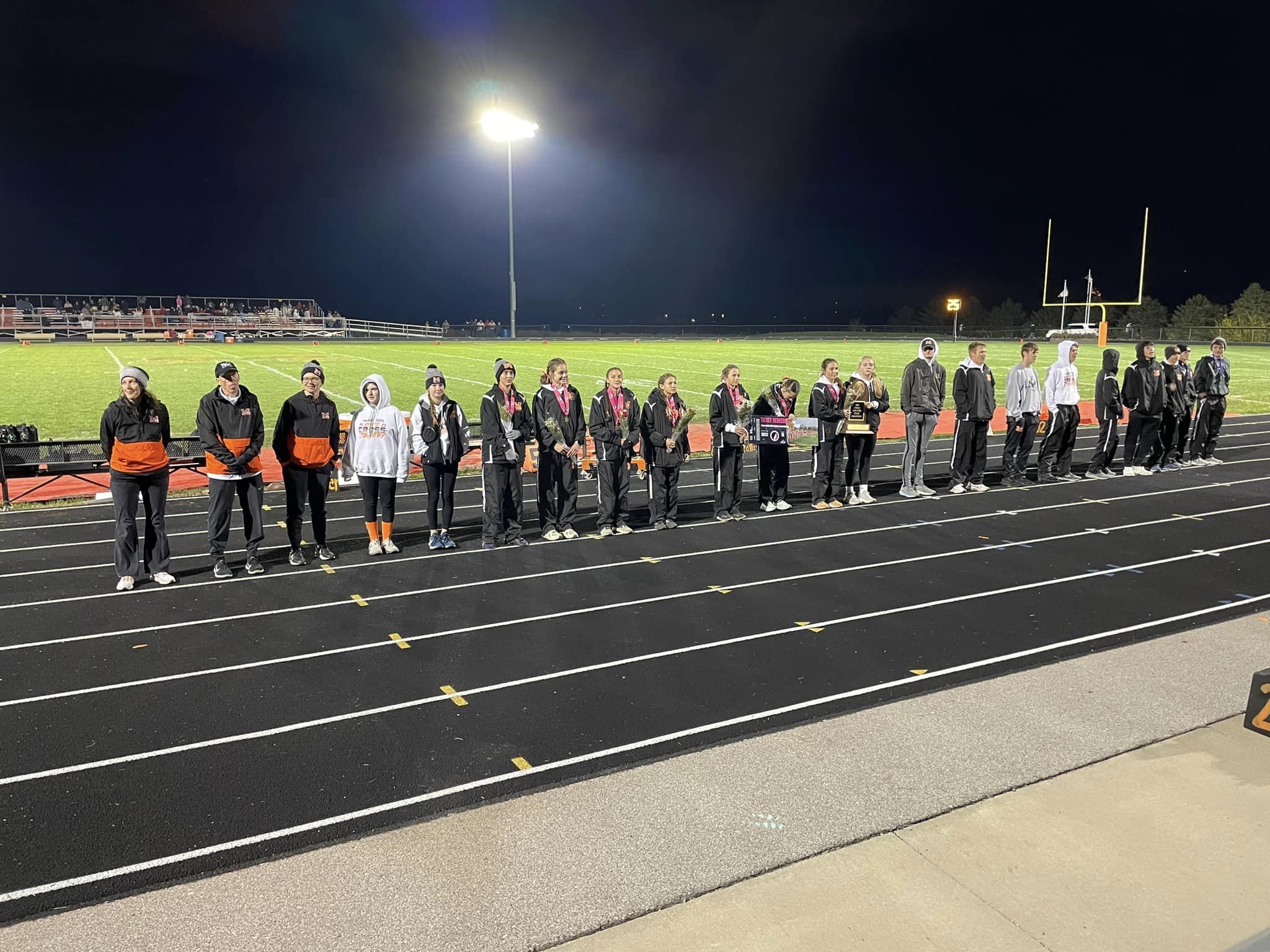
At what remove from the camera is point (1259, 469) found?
1435cm

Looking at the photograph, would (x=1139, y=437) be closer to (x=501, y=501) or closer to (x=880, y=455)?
(x=880, y=455)

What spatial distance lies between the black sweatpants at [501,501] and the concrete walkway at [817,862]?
5.18 metres

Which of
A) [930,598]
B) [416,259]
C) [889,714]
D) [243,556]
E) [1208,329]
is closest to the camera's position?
[889,714]

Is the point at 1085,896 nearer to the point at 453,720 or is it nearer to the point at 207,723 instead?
the point at 453,720

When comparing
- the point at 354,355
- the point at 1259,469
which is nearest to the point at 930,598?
the point at 1259,469

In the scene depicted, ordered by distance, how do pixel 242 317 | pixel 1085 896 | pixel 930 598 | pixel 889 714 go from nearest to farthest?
1. pixel 1085 896
2. pixel 889 714
3. pixel 930 598
4. pixel 242 317

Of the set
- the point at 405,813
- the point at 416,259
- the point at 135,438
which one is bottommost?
the point at 405,813

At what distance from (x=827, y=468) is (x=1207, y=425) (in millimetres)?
8213

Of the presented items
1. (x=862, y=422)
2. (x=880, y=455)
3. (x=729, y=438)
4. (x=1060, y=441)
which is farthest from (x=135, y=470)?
(x=1060, y=441)

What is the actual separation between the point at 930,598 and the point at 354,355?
39.3 meters

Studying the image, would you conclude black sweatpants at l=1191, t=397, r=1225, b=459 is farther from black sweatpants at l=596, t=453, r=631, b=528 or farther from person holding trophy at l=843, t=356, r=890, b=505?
black sweatpants at l=596, t=453, r=631, b=528

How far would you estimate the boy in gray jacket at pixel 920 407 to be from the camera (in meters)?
11.7

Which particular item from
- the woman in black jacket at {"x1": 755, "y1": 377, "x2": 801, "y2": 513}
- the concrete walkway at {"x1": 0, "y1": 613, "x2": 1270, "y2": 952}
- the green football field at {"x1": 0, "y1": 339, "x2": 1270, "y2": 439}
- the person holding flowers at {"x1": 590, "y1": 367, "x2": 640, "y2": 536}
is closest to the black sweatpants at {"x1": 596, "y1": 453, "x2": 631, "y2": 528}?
the person holding flowers at {"x1": 590, "y1": 367, "x2": 640, "y2": 536}

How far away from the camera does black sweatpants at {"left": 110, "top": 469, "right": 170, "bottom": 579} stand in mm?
7785
